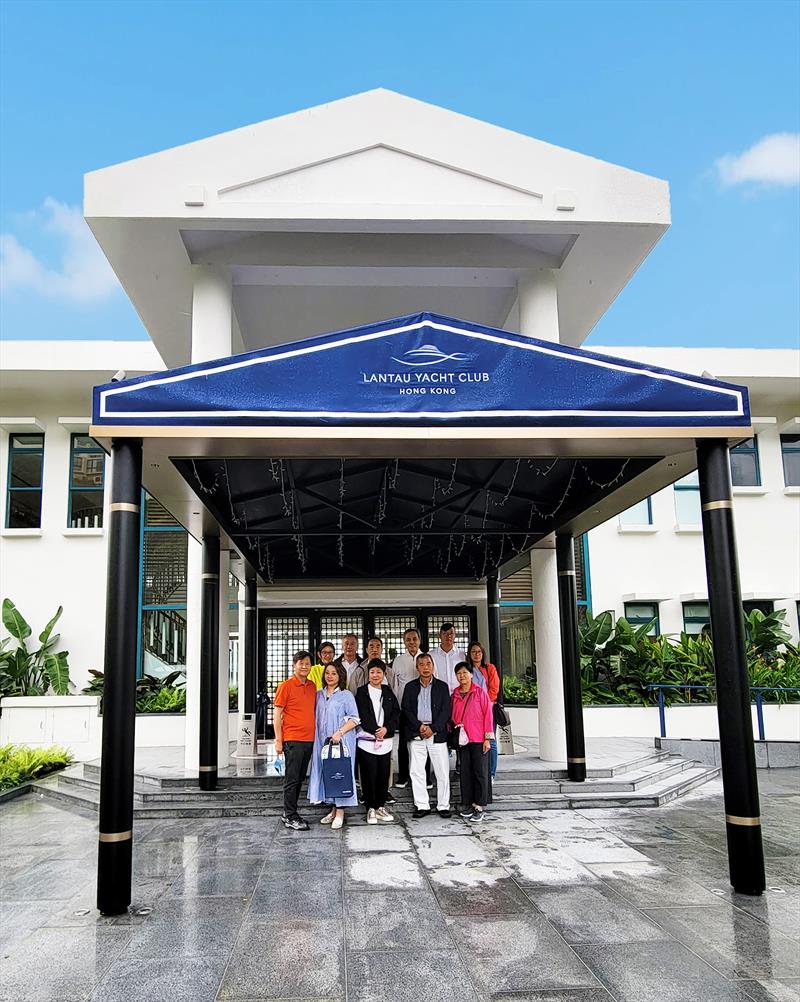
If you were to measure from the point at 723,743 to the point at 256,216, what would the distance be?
861 centimetres

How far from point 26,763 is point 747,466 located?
57.0ft

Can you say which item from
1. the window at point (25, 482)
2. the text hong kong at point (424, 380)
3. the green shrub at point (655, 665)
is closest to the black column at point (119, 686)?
the text hong kong at point (424, 380)

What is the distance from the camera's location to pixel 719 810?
10.3m

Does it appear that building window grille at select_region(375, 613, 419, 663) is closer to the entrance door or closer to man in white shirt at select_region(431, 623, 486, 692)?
the entrance door

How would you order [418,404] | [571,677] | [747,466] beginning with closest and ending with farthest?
[418,404] < [571,677] < [747,466]

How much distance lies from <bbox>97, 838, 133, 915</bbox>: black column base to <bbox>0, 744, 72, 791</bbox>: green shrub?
7646 millimetres

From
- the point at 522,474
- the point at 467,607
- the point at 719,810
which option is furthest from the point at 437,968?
the point at 467,607

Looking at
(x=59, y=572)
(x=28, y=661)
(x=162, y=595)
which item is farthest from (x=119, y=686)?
(x=59, y=572)

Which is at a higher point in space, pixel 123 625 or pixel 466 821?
pixel 123 625

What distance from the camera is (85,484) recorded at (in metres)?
20.1

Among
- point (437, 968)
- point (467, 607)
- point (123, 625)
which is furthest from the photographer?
point (467, 607)

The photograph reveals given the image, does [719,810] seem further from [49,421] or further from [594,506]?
[49,421]

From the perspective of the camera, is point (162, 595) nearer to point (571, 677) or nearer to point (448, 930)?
point (571, 677)

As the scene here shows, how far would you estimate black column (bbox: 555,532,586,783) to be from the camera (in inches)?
434
